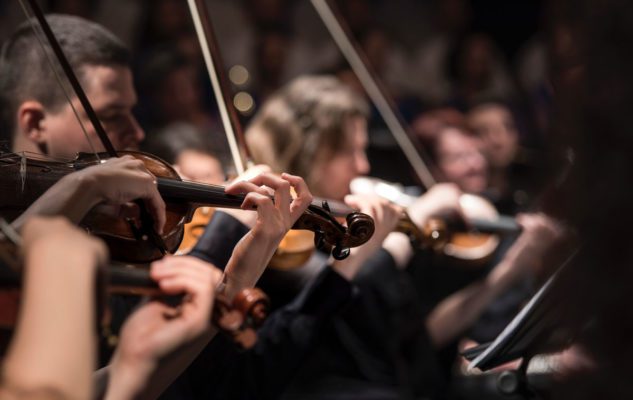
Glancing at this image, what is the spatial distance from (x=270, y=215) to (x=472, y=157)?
6.91 ft

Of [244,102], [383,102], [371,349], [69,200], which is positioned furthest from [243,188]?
[244,102]

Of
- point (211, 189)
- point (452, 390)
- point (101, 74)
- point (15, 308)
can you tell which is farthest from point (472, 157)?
point (15, 308)

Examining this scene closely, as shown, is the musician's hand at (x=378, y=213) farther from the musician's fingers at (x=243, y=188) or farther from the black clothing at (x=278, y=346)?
the musician's fingers at (x=243, y=188)

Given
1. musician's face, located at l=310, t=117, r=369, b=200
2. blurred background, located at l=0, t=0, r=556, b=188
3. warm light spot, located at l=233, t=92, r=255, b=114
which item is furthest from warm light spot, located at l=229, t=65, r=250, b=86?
musician's face, located at l=310, t=117, r=369, b=200

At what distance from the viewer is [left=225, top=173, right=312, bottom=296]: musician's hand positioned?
1.33m

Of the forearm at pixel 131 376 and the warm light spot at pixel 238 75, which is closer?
the forearm at pixel 131 376

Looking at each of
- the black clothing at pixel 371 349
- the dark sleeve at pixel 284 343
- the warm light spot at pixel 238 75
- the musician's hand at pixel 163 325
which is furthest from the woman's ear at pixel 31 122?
the warm light spot at pixel 238 75

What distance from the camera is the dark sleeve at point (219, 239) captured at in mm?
1506

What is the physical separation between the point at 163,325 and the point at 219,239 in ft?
1.84

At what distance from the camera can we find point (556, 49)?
1.11 metres

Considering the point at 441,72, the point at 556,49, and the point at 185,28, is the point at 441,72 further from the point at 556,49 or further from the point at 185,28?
the point at 556,49

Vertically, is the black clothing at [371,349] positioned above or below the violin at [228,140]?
below

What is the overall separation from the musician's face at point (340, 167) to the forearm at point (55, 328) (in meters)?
1.41

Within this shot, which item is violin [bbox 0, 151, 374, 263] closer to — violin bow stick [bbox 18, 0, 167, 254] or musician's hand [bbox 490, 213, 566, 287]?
violin bow stick [bbox 18, 0, 167, 254]
